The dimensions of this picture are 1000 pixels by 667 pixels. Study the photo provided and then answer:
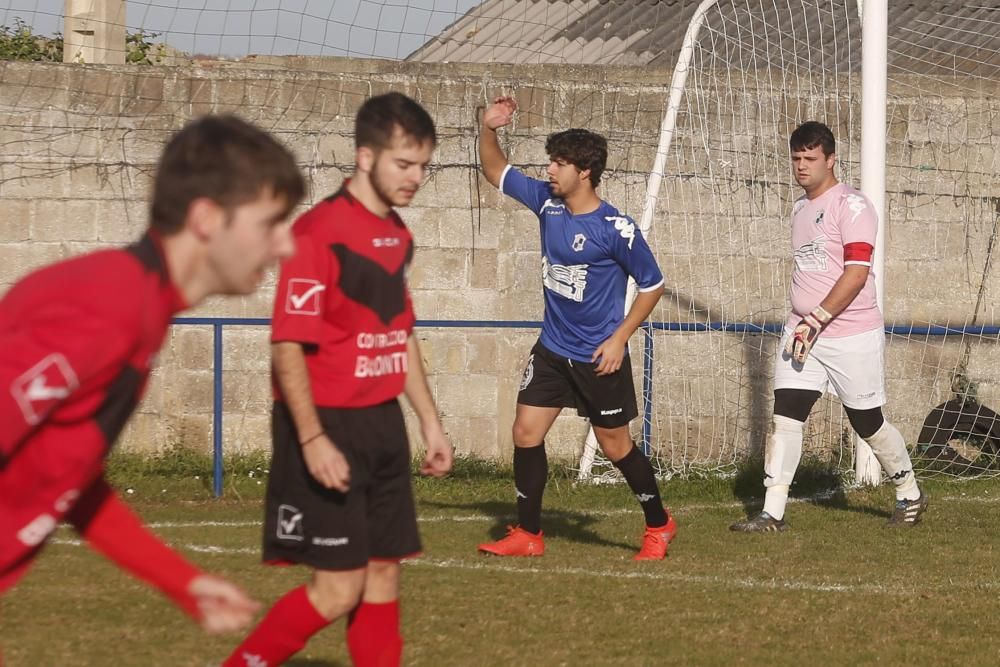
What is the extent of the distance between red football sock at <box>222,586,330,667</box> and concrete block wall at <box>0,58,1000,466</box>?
228 inches

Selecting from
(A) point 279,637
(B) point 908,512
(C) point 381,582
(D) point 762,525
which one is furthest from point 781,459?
(A) point 279,637

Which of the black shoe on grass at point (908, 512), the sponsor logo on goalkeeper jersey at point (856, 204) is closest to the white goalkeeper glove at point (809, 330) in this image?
the sponsor logo on goalkeeper jersey at point (856, 204)

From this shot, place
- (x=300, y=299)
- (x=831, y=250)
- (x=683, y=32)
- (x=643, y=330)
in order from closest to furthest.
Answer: (x=300, y=299)
(x=831, y=250)
(x=643, y=330)
(x=683, y=32)

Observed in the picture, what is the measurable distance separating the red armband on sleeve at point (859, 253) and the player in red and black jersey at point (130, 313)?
509 centimetres

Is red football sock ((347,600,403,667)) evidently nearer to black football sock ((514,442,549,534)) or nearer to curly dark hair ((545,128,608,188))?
black football sock ((514,442,549,534))

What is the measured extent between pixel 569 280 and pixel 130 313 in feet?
14.6

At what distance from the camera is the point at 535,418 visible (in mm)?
6992

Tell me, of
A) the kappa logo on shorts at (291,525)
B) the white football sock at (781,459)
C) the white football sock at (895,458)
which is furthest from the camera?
the white football sock at (895,458)

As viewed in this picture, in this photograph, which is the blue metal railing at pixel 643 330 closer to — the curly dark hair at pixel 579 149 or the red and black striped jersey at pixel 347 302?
the curly dark hair at pixel 579 149

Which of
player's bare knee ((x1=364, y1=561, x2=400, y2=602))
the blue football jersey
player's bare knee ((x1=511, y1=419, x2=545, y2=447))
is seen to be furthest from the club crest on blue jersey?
player's bare knee ((x1=364, y1=561, x2=400, y2=602))

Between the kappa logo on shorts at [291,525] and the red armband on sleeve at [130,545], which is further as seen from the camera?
the kappa logo on shorts at [291,525]

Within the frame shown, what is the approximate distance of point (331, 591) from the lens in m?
3.97

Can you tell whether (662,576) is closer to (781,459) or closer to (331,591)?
(781,459)

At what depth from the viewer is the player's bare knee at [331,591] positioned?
396 cm
